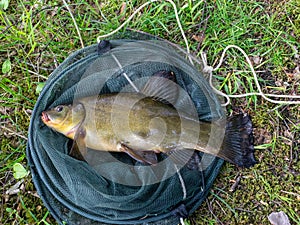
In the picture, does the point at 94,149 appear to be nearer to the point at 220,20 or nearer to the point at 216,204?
the point at 216,204

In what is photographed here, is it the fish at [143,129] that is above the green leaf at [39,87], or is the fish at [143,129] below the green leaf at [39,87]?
below

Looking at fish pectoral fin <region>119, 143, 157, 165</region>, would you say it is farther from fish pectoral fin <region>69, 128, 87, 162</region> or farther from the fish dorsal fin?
the fish dorsal fin

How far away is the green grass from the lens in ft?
7.92

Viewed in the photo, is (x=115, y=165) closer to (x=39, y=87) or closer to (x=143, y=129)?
(x=143, y=129)

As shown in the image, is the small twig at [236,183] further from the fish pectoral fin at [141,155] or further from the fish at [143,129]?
the fish pectoral fin at [141,155]

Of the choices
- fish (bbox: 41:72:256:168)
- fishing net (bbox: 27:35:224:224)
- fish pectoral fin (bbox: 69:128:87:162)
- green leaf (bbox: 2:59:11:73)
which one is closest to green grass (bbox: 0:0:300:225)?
green leaf (bbox: 2:59:11:73)

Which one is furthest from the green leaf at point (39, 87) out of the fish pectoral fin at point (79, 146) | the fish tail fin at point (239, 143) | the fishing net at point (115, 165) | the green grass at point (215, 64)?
the fish tail fin at point (239, 143)

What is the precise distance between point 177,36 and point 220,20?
0.31 m

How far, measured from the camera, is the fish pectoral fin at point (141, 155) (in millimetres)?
2201

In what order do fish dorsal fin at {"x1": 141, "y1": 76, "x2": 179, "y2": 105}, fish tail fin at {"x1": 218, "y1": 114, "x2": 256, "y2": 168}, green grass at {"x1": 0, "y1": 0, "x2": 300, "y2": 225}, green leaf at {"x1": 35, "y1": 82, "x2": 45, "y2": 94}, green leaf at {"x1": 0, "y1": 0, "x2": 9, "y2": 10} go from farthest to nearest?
green leaf at {"x1": 0, "y1": 0, "x2": 9, "y2": 10} < green leaf at {"x1": 35, "y1": 82, "x2": 45, "y2": 94} < green grass at {"x1": 0, "y1": 0, "x2": 300, "y2": 225} < fish dorsal fin at {"x1": 141, "y1": 76, "x2": 179, "y2": 105} < fish tail fin at {"x1": 218, "y1": 114, "x2": 256, "y2": 168}

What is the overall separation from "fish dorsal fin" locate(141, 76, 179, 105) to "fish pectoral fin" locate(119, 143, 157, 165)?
33 centimetres

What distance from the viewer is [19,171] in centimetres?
245

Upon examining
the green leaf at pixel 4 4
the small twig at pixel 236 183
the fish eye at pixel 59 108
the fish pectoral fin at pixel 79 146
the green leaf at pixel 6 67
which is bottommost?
the small twig at pixel 236 183

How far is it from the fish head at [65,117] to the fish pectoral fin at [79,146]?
1.4 inches
